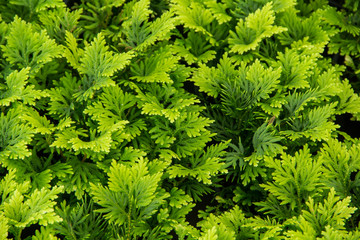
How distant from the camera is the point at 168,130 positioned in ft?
8.39

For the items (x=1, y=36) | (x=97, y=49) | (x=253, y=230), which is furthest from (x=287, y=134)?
(x=1, y=36)

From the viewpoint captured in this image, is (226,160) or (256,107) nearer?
(226,160)

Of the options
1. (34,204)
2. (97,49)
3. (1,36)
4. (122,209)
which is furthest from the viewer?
(1,36)

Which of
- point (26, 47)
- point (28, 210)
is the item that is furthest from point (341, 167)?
point (26, 47)

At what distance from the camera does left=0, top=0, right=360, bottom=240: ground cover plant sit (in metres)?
2.23

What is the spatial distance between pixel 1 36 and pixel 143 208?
4.94 feet

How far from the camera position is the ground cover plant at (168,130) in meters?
2.23

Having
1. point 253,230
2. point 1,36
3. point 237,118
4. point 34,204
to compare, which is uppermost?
point 1,36

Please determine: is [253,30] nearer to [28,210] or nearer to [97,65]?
[97,65]

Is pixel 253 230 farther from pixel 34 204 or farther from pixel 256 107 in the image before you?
pixel 34 204

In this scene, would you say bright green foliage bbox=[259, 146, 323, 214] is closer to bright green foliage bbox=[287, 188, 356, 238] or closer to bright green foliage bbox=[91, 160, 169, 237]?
bright green foliage bbox=[287, 188, 356, 238]

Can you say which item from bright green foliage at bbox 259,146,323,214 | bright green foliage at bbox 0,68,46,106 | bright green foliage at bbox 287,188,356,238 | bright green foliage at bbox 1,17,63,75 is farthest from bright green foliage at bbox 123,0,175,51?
bright green foliage at bbox 287,188,356,238

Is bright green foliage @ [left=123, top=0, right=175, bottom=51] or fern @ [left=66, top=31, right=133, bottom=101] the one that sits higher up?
bright green foliage @ [left=123, top=0, right=175, bottom=51]

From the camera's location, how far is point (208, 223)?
7.57ft
